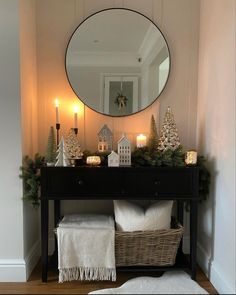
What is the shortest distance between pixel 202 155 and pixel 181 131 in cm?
27

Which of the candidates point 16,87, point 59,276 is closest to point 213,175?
point 59,276

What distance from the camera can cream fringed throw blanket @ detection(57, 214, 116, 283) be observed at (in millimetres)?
2150

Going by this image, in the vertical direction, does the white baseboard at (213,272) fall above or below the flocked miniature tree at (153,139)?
below

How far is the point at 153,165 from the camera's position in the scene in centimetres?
221

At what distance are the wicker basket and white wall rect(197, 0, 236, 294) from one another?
0.97 feet

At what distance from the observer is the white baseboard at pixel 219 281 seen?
1976 millimetres

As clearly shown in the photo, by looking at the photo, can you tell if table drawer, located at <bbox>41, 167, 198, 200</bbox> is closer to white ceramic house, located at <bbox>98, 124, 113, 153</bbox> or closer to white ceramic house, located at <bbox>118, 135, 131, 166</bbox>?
white ceramic house, located at <bbox>118, 135, 131, 166</bbox>

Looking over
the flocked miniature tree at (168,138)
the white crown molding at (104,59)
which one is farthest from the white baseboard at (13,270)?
the white crown molding at (104,59)

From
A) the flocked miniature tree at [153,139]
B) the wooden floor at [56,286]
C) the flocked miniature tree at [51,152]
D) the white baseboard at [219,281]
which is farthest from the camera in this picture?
the flocked miniature tree at [153,139]

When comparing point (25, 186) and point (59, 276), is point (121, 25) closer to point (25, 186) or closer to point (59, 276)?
point (25, 186)

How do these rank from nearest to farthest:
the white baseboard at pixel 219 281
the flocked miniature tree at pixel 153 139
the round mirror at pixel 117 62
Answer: the white baseboard at pixel 219 281 → the flocked miniature tree at pixel 153 139 → the round mirror at pixel 117 62

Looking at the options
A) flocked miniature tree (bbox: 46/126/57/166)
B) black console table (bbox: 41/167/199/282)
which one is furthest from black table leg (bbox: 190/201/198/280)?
flocked miniature tree (bbox: 46/126/57/166)

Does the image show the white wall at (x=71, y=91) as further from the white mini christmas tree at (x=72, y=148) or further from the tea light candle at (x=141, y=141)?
the white mini christmas tree at (x=72, y=148)

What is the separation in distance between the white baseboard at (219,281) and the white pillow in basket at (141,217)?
1.39 feet
